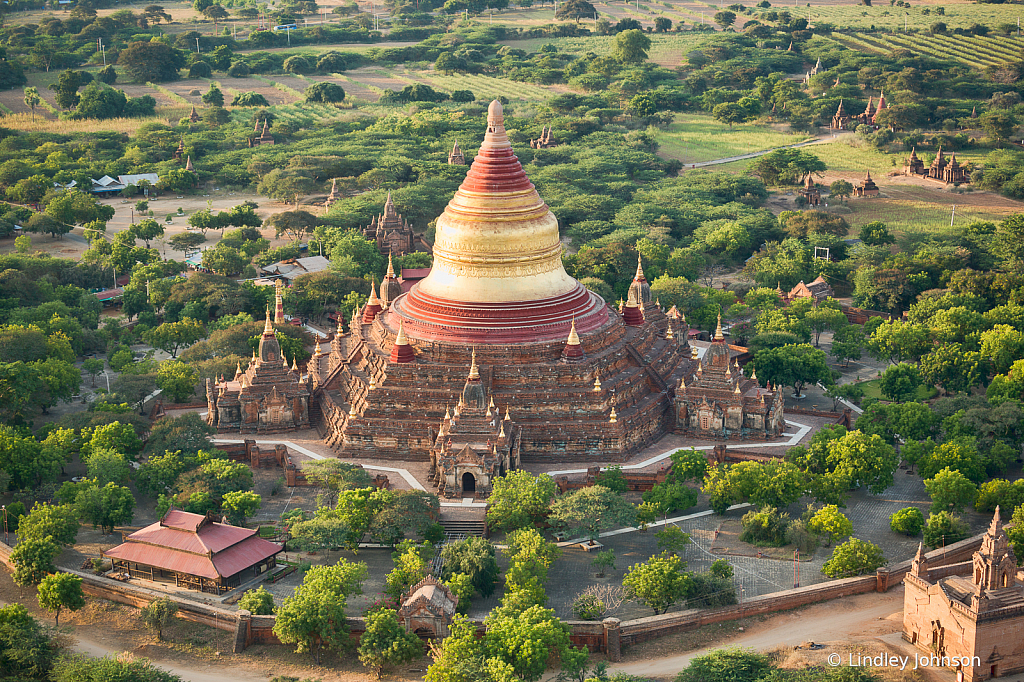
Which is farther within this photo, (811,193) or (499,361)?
(811,193)

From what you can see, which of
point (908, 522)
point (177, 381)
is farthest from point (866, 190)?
point (177, 381)

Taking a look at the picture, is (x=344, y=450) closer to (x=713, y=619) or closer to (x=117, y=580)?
(x=117, y=580)

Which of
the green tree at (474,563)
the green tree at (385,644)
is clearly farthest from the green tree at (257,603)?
the green tree at (474,563)

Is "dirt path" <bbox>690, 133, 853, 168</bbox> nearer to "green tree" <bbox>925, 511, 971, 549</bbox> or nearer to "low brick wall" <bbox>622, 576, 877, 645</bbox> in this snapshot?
"green tree" <bbox>925, 511, 971, 549</bbox>

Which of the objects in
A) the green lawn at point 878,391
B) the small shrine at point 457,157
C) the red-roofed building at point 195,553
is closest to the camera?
the red-roofed building at point 195,553

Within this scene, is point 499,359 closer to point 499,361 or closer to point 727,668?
point 499,361

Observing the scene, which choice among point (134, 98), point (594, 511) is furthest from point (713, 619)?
point (134, 98)

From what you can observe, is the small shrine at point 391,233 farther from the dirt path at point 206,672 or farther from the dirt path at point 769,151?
the dirt path at point 206,672

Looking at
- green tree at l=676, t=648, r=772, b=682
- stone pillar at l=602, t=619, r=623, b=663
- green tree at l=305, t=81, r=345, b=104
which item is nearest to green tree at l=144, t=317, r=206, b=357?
stone pillar at l=602, t=619, r=623, b=663
